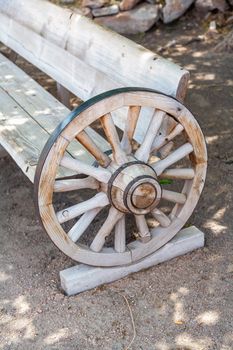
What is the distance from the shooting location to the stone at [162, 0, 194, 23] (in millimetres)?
6992

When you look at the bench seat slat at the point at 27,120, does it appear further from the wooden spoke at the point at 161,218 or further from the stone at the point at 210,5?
the stone at the point at 210,5

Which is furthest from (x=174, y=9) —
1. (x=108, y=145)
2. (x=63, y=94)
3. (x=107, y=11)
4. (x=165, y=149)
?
(x=165, y=149)

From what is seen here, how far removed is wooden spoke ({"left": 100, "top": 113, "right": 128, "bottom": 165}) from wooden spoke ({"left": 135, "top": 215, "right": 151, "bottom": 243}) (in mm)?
356

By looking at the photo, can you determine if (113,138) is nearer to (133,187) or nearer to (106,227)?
(133,187)

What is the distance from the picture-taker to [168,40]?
684cm

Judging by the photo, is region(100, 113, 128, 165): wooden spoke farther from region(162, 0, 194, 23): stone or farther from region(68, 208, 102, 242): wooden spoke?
region(162, 0, 194, 23): stone

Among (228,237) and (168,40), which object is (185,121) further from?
(168,40)

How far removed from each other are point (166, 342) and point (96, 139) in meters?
1.18

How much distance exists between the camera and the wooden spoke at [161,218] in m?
3.40

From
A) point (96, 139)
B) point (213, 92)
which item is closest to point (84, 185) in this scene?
point (96, 139)

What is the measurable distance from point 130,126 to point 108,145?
Result: 0.41m

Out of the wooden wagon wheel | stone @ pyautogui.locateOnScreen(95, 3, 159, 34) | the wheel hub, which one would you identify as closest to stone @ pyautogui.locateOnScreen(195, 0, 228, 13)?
stone @ pyautogui.locateOnScreen(95, 3, 159, 34)

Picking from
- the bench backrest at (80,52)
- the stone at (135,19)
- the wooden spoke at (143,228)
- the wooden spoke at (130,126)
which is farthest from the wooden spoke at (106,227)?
the stone at (135,19)

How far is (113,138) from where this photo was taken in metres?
3.12
